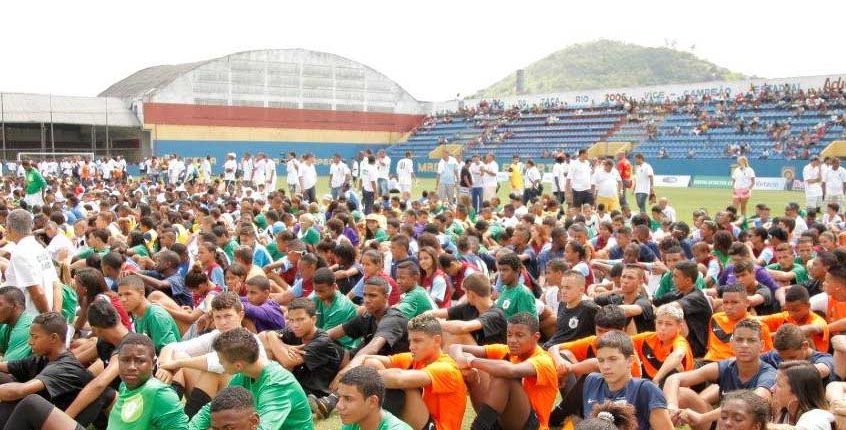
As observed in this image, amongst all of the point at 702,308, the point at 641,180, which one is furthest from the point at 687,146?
the point at 702,308

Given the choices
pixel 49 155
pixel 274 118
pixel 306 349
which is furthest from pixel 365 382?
pixel 274 118

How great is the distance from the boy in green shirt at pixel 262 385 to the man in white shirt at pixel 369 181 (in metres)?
16.7

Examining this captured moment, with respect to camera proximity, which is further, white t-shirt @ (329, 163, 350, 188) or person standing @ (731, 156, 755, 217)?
white t-shirt @ (329, 163, 350, 188)

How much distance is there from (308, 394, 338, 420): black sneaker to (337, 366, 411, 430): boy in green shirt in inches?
93.1

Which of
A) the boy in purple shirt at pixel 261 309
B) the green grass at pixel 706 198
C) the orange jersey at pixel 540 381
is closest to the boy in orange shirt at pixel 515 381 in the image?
the orange jersey at pixel 540 381

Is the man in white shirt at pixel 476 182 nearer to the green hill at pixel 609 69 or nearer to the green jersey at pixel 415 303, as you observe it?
the green jersey at pixel 415 303

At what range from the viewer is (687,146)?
138 feet

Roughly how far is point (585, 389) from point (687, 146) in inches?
1523

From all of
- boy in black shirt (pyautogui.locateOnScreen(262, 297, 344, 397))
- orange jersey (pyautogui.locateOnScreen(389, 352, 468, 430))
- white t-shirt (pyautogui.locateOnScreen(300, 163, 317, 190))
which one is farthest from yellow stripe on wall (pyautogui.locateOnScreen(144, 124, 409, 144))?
orange jersey (pyautogui.locateOnScreen(389, 352, 468, 430))

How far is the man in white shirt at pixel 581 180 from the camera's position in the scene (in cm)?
1919

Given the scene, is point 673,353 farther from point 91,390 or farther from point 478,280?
point 91,390

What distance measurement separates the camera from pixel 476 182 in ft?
69.7

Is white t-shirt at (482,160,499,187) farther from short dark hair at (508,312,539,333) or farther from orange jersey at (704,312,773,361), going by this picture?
short dark hair at (508,312,539,333)

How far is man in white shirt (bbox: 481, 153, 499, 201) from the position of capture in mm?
20891
